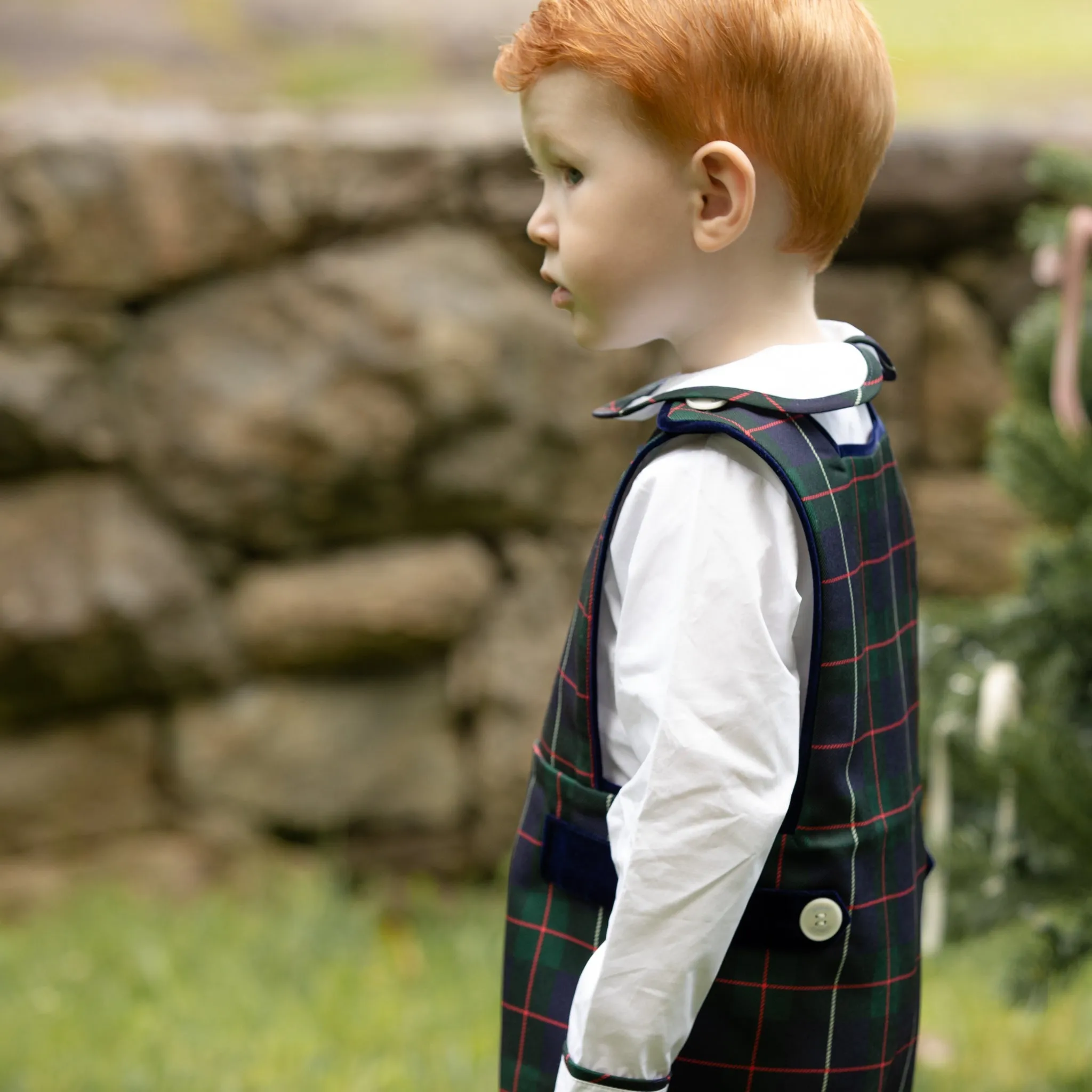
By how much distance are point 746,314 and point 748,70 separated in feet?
0.49

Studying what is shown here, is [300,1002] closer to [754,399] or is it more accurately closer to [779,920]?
[779,920]

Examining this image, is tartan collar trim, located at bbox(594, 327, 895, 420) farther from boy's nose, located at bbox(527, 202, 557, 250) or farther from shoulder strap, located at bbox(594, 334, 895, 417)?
boy's nose, located at bbox(527, 202, 557, 250)

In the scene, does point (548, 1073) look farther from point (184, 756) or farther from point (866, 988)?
point (184, 756)

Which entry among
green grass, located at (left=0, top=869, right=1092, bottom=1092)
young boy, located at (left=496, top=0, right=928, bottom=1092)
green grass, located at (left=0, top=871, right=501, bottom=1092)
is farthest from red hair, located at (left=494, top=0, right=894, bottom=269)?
green grass, located at (left=0, top=871, right=501, bottom=1092)

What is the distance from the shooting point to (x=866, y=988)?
0.85 meters

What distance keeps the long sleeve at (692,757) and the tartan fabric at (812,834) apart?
31 mm

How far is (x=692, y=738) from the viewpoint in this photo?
0.73 m

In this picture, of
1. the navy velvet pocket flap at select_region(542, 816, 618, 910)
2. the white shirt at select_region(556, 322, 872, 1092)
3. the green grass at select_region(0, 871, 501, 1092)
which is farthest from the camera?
the green grass at select_region(0, 871, 501, 1092)

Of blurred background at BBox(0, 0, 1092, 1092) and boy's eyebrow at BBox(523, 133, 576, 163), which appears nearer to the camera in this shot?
boy's eyebrow at BBox(523, 133, 576, 163)

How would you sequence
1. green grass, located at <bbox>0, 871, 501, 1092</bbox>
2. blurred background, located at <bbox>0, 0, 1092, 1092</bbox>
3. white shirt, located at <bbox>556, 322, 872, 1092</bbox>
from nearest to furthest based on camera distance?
white shirt, located at <bbox>556, 322, 872, 1092</bbox> → green grass, located at <bbox>0, 871, 501, 1092</bbox> → blurred background, located at <bbox>0, 0, 1092, 1092</bbox>

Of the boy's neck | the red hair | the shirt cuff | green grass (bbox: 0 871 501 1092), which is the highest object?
the red hair

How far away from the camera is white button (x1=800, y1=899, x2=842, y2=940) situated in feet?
2.66

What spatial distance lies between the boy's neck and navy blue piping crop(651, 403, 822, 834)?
70 millimetres

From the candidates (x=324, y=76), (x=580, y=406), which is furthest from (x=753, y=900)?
(x=324, y=76)
